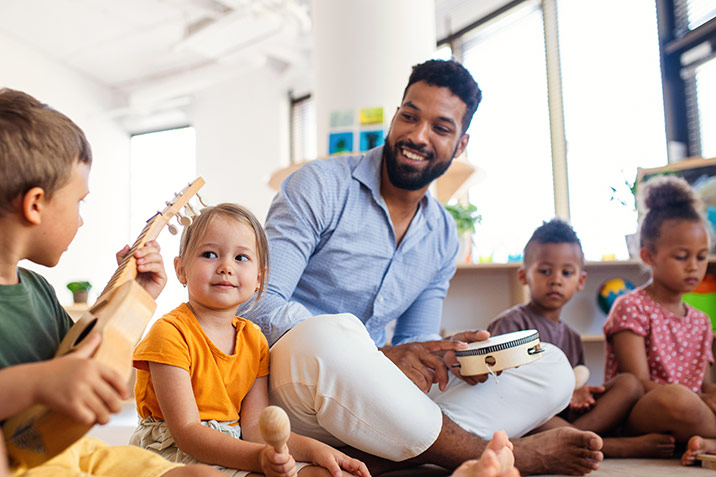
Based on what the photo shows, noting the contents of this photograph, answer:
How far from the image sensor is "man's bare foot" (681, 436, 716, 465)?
5.40 feet

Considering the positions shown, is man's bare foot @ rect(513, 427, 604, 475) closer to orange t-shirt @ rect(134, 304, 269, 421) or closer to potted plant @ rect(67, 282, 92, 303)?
orange t-shirt @ rect(134, 304, 269, 421)

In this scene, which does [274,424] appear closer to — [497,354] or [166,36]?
[497,354]

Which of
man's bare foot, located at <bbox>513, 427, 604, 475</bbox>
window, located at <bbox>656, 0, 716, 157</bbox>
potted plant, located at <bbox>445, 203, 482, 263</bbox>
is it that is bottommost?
man's bare foot, located at <bbox>513, 427, 604, 475</bbox>

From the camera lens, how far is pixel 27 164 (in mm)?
862

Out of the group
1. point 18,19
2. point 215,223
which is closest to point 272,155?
point 18,19

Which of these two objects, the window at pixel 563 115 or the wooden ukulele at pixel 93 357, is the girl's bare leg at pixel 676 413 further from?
the window at pixel 563 115

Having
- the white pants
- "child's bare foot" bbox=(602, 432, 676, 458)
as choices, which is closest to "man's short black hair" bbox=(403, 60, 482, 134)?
the white pants

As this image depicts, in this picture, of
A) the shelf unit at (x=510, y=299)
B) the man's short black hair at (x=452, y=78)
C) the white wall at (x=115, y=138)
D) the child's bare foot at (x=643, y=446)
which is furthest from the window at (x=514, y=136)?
Result: the child's bare foot at (x=643, y=446)

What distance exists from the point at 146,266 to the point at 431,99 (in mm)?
1078

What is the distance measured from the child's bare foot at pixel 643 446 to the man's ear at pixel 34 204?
1.54 m

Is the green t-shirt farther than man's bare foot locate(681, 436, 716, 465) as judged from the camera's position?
No

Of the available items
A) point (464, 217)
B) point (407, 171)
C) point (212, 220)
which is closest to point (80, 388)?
point (212, 220)

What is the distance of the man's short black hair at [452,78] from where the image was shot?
1891 millimetres

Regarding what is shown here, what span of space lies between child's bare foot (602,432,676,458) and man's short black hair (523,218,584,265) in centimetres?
71
